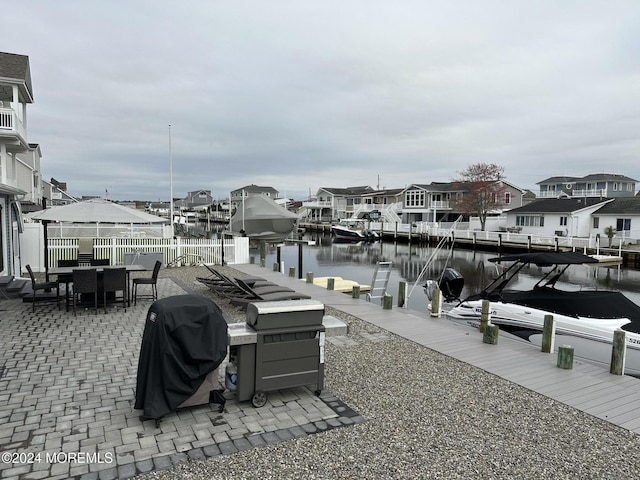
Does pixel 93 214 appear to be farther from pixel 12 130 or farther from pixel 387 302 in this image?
pixel 12 130

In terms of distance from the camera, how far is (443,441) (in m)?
4.30

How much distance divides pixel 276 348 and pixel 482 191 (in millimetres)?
50399

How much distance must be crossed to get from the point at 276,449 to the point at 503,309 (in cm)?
747

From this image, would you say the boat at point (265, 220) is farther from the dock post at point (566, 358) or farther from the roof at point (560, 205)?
the roof at point (560, 205)

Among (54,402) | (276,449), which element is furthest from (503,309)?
(54,402)

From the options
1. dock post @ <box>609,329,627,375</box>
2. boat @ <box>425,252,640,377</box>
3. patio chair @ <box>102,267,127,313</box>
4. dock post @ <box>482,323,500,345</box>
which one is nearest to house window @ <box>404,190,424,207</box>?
boat @ <box>425,252,640,377</box>

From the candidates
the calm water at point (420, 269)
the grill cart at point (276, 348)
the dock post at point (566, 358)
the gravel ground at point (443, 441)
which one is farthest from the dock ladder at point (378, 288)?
the grill cart at point (276, 348)

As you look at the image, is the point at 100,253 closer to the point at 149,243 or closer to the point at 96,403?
the point at 149,243

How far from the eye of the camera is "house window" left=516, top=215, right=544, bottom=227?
42.9 m

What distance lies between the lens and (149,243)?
60.6 feet

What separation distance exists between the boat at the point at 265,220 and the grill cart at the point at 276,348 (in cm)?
1231

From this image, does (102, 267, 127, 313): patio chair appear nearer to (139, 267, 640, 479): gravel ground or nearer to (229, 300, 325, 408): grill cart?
(229, 300, 325, 408): grill cart

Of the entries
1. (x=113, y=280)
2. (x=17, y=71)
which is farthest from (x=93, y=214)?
(x=17, y=71)

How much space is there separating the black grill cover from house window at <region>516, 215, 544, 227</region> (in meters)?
44.7
